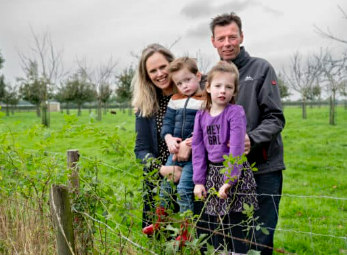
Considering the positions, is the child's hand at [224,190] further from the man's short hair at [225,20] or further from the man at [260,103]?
the man's short hair at [225,20]

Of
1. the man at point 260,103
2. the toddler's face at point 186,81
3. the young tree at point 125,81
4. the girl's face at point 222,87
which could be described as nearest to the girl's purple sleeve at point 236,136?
the girl's face at point 222,87

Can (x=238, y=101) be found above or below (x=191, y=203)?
above

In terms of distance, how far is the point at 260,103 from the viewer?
2.55m

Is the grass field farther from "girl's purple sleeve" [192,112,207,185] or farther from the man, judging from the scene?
"girl's purple sleeve" [192,112,207,185]

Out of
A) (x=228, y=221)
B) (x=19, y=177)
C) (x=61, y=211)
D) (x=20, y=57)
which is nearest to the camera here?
(x=61, y=211)

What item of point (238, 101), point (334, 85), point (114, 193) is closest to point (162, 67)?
point (238, 101)

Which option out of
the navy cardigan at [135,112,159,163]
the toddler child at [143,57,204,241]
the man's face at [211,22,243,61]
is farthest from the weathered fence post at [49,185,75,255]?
the man's face at [211,22,243,61]

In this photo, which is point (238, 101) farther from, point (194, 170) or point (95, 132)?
point (95, 132)

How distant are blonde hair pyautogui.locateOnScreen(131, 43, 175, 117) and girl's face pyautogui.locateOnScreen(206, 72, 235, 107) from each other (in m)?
0.70

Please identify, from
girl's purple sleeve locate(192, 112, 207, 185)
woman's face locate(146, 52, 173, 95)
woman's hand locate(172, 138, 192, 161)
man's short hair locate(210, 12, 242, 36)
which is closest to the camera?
girl's purple sleeve locate(192, 112, 207, 185)

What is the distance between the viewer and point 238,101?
2605mm

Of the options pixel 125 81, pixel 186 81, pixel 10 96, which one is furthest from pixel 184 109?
pixel 10 96

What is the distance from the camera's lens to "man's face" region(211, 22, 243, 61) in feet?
8.48

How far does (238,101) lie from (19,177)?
1.74 meters
